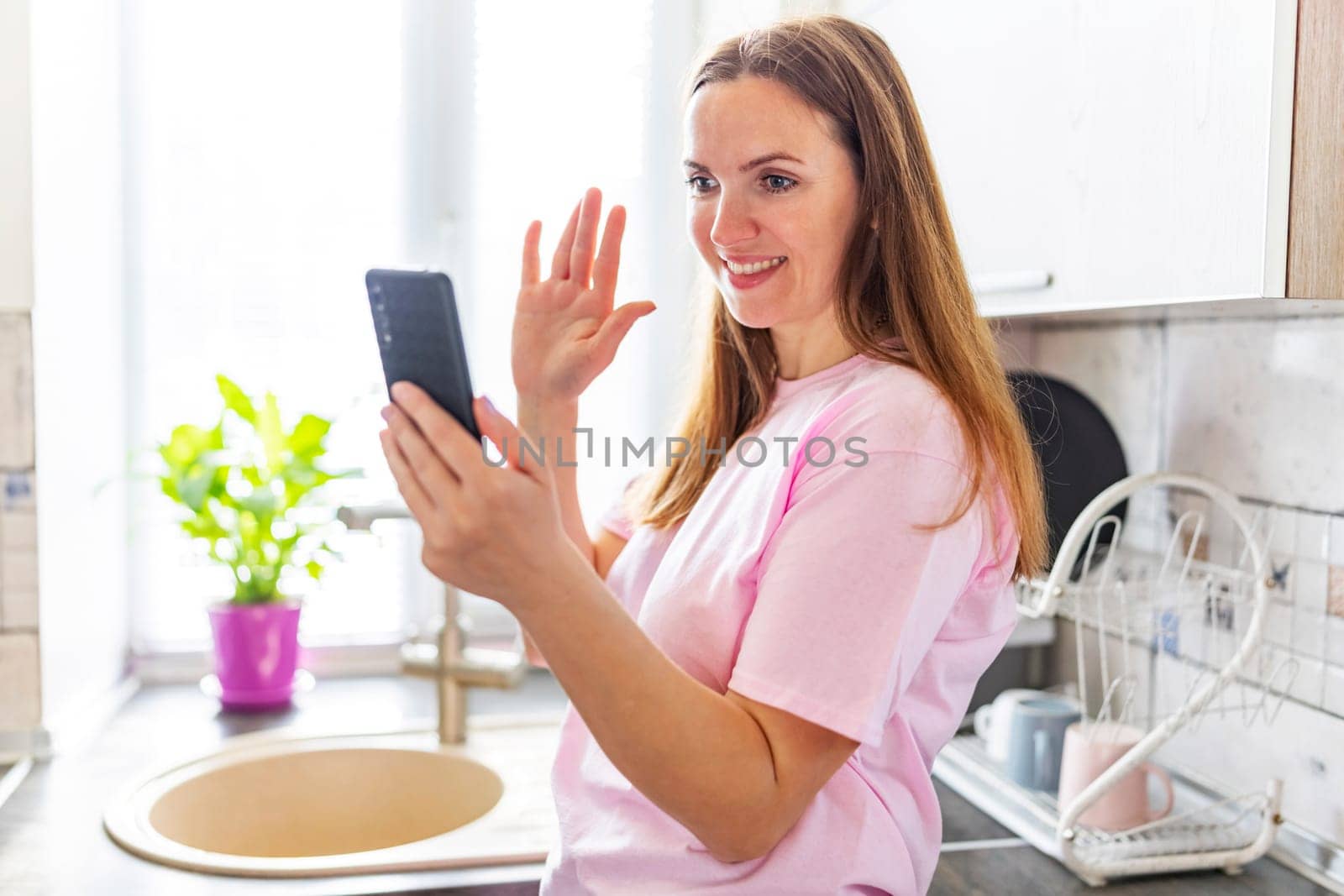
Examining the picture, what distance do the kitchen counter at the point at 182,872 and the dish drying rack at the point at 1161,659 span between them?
0.03 m

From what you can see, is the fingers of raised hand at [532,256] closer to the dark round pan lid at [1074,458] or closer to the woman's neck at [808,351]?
the woman's neck at [808,351]

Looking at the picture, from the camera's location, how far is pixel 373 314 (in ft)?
2.32

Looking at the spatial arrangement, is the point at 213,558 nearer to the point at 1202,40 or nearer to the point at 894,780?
the point at 894,780

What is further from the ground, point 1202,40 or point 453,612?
point 1202,40

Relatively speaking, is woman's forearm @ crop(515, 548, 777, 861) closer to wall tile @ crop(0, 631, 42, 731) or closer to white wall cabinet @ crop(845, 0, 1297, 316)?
white wall cabinet @ crop(845, 0, 1297, 316)

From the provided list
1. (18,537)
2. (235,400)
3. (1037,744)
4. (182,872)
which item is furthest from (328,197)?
(1037,744)

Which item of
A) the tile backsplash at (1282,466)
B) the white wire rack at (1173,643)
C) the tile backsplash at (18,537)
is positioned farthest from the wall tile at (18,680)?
the tile backsplash at (1282,466)

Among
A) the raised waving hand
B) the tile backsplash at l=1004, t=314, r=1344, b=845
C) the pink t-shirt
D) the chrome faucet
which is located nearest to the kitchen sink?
the chrome faucet

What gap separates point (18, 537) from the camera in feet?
4.83

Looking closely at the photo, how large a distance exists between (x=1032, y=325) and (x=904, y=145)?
0.94m

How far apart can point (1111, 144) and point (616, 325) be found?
1.70ft

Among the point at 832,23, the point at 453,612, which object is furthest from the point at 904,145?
the point at 453,612

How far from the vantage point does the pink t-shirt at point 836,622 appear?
0.74 metres

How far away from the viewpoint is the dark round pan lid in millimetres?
1484
